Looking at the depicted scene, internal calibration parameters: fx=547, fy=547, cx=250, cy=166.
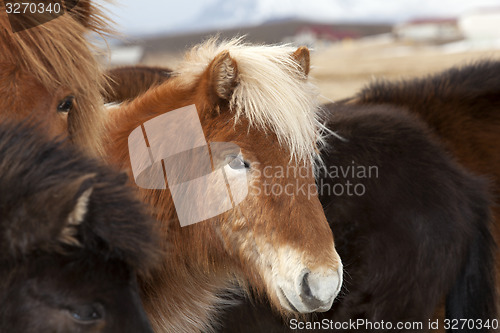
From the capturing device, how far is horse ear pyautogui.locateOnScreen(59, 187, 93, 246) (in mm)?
1853

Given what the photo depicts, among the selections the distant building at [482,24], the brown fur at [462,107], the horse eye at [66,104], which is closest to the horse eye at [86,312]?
the horse eye at [66,104]

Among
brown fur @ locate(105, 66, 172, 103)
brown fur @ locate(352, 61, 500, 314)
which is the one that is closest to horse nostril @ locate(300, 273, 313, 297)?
brown fur @ locate(352, 61, 500, 314)

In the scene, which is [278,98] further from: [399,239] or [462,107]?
[462,107]

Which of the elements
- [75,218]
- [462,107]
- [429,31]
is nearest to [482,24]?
[429,31]

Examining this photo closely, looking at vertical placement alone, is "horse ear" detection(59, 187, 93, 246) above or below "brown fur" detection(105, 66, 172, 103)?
above

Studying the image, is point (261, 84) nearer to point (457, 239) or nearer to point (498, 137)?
point (457, 239)

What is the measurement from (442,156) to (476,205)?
1.10ft

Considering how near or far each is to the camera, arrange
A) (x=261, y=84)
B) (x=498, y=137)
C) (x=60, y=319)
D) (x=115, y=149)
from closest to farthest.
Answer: (x=60, y=319) → (x=261, y=84) → (x=115, y=149) → (x=498, y=137)

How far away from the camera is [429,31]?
32.0 metres

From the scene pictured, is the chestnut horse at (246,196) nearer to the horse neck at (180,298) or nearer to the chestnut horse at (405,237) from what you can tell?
the horse neck at (180,298)

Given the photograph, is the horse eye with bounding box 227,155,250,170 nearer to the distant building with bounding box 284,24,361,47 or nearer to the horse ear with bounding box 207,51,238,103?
the horse ear with bounding box 207,51,238,103

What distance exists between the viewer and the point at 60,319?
6.24ft

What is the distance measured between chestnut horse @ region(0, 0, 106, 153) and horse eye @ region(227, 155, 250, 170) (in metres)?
0.77

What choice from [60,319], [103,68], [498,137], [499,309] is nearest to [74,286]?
[60,319]
